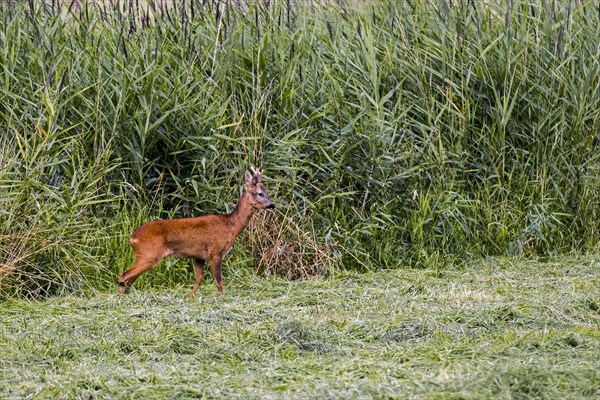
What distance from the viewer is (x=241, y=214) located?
8898mm

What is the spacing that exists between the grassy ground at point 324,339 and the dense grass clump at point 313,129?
2.06 feet

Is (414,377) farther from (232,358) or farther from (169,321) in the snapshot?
(169,321)

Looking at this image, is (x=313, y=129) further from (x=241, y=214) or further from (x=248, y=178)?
(x=241, y=214)

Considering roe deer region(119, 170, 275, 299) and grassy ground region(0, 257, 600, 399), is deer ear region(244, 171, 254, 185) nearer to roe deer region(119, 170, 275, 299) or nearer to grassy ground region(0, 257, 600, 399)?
roe deer region(119, 170, 275, 299)

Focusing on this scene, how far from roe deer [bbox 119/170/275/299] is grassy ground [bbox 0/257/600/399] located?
20 cm

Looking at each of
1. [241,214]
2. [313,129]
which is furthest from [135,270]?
[313,129]

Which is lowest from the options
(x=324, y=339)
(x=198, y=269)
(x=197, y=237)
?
(x=198, y=269)

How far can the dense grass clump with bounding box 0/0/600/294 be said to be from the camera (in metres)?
9.31

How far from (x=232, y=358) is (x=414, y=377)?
3.57 ft

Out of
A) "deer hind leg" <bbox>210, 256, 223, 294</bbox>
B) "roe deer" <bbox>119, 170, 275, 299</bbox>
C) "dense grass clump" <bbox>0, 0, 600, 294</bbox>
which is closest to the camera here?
"roe deer" <bbox>119, 170, 275, 299</bbox>

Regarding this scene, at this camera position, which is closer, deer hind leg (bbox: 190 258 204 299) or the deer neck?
deer hind leg (bbox: 190 258 204 299)

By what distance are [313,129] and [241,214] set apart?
131cm

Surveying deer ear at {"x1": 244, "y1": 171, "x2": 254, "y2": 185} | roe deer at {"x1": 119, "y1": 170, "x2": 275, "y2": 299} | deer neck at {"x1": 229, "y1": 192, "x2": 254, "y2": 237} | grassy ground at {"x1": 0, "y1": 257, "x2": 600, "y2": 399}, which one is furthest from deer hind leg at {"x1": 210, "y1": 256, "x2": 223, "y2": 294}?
deer ear at {"x1": 244, "y1": 171, "x2": 254, "y2": 185}

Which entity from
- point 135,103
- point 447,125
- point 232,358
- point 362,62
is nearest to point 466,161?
point 447,125
